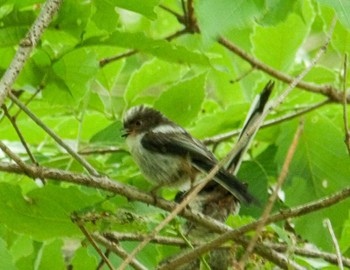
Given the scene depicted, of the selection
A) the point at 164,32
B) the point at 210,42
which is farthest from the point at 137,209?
the point at 164,32

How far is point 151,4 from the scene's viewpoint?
7.88ft

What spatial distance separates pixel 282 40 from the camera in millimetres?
3434

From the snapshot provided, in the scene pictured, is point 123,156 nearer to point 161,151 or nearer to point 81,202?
point 161,151

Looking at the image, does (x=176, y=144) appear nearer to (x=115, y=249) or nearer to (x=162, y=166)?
(x=162, y=166)

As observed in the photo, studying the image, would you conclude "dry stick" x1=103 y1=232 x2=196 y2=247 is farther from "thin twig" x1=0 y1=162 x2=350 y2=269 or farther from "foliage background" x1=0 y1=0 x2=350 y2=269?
"thin twig" x1=0 y1=162 x2=350 y2=269

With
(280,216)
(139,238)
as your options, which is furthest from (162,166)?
(280,216)

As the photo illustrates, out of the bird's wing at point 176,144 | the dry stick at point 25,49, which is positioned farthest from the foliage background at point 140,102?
the dry stick at point 25,49

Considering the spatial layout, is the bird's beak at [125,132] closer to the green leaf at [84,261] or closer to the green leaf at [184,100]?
the green leaf at [184,100]

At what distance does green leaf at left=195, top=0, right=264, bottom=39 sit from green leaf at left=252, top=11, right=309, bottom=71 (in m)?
1.32

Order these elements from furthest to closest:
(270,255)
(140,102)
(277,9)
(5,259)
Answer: (140,102) < (270,255) < (277,9) < (5,259)

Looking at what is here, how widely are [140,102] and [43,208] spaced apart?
1.29 m

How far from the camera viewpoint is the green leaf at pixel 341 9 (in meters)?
1.94

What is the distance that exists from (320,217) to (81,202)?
40.8 inches

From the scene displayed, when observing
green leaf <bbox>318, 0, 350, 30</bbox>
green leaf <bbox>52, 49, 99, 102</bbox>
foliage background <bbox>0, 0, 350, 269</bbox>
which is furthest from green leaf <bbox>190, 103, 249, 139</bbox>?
green leaf <bbox>318, 0, 350, 30</bbox>
